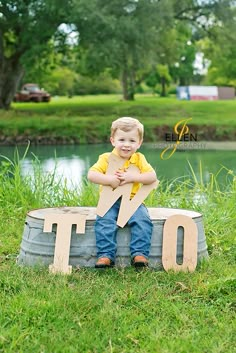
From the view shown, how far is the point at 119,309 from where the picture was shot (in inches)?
96.1

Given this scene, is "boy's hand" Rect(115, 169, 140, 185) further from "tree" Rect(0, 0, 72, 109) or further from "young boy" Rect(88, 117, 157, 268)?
"tree" Rect(0, 0, 72, 109)

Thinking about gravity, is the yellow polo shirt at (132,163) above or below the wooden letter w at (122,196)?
above

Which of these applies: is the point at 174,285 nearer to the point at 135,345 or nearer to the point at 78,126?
the point at 135,345

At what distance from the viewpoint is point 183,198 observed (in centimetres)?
439

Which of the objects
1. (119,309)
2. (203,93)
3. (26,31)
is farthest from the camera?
(203,93)

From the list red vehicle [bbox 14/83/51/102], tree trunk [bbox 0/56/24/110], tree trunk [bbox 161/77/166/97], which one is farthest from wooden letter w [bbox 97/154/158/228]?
tree trunk [bbox 161/77/166/97]

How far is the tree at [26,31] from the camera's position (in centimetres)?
1666

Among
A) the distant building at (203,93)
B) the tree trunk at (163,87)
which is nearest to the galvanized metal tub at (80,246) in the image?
the distant building at (203,93)

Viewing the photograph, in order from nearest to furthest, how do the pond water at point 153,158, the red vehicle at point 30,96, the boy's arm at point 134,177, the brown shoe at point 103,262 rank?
the brown shoe at point 103,262
the boy's arm at point 134,177
the pond water at point 153,158
the red vehicle at point 30,96

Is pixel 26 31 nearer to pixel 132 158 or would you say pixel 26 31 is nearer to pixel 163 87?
pixel 132 158

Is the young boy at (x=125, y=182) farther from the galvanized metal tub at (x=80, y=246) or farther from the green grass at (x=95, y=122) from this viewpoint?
the green grass at (x=95, y=122)

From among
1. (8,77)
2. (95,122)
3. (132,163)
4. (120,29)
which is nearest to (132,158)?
(132,163)

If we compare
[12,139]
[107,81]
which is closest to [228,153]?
[12,139]

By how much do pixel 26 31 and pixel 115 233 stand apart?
15.1m
